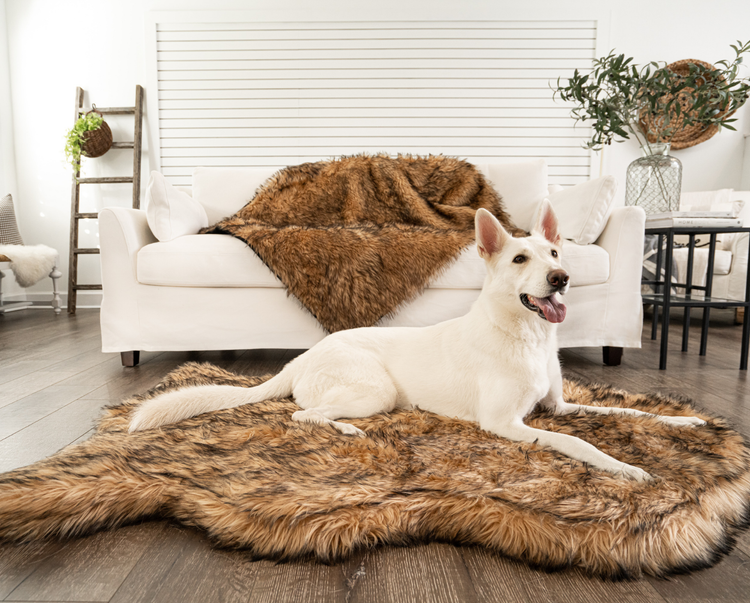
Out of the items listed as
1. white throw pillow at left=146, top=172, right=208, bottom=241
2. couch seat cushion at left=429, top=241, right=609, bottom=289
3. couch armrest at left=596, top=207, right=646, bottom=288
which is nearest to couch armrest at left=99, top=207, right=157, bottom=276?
white throw pillow at left=146, top=172, right=208, bottom=241

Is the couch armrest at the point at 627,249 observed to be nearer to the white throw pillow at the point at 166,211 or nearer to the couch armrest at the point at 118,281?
the white throw pillow at the point at 166,211

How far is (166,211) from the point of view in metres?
2.75

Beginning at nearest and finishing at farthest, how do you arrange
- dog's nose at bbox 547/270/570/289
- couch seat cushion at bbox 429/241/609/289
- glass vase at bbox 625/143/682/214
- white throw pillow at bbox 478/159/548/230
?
1. dog's nose at bbox 547/270/570/289
2. couch seat cushion at bbox 429/241/609/289
3. glass vase at bbox 625/143/682/214
4. white throw pillow at bbox 478/159/548/230

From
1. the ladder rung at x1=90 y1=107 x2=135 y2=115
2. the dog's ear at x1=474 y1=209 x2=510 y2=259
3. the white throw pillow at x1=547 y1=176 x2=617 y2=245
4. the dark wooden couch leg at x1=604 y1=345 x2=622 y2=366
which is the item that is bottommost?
the dark wooden couch leg at x1=604 y1=345 x2=622 y2=366

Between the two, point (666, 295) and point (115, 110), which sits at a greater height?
point (115, 110)

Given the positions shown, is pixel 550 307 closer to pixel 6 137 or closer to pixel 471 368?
pixel 471 368

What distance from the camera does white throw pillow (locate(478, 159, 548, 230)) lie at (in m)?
3.39

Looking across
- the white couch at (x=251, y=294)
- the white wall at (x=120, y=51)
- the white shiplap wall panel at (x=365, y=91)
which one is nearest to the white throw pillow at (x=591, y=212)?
the white couch at (x=251, y=294)

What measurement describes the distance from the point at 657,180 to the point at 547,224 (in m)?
2.18

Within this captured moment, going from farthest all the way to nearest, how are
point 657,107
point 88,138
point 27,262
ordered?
1. point 88,138
2. point 27,262
3. point 657,107

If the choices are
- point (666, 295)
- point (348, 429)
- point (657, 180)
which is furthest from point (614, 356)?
point (348, 429)

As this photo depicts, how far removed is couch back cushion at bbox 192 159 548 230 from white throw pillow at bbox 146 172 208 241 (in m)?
0.45

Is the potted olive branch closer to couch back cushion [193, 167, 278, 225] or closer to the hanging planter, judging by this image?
couch back cushion [193, 167, 278, 225]

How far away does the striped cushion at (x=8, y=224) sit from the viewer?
4754 millimetres
